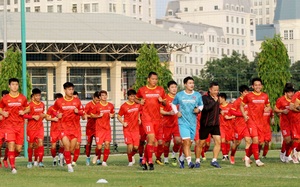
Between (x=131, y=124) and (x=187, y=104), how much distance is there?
127 inches

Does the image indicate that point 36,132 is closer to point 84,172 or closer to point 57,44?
point 84,172

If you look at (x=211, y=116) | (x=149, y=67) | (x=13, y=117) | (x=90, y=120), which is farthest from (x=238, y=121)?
(x=149, y=67)

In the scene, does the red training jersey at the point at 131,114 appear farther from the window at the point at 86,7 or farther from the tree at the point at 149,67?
the window at the point at 86,7

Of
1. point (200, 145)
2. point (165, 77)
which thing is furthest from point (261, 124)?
point (165, 77)

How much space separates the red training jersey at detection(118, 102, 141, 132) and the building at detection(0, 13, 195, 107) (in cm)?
5415

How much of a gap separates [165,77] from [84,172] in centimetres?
2516

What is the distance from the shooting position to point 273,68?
4775 cm

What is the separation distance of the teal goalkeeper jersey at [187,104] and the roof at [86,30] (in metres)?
59.0

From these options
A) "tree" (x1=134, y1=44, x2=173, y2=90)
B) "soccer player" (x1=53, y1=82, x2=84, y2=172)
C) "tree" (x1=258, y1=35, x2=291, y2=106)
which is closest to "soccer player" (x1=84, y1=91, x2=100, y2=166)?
"soccer player" (x1=53, y1=82, x2=84, y2=172)

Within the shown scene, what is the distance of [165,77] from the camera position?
1957 inches

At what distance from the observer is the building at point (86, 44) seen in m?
85.2

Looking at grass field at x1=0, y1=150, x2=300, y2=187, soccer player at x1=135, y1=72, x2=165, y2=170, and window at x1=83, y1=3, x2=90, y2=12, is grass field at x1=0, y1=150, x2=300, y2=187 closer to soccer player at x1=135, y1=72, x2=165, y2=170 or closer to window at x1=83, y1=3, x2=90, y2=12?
soccer player at x1=135, y1=72, x2=165, y2=170

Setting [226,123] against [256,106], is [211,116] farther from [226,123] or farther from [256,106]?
[226,123]

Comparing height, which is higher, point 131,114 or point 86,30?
point 86,30
